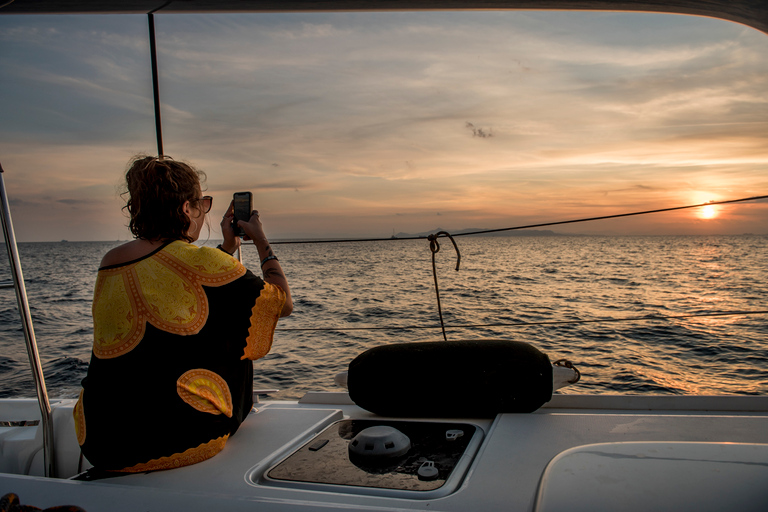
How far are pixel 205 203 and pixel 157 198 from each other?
167 mm

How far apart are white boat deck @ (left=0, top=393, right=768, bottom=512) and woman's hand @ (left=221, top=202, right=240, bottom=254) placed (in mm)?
635

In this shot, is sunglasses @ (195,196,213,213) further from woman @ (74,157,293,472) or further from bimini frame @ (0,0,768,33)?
bimini frame @ (0,0,768,33)

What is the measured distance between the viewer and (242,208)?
1.75 metres

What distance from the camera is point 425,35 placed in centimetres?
258

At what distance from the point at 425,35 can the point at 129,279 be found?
1.89 metres

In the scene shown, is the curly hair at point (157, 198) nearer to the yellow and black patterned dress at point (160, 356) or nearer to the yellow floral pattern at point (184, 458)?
the yellow and black patterned dress at point (160, 356)

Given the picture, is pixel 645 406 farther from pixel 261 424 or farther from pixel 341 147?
pixel 341 147

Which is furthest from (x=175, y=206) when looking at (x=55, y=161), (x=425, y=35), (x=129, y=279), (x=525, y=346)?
(x=55, y=161)

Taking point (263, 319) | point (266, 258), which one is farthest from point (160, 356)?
point (266, 258)

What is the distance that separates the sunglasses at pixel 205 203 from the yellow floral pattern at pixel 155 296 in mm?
190

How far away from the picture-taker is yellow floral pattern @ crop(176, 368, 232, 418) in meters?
1.39

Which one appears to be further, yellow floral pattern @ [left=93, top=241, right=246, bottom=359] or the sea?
the sea

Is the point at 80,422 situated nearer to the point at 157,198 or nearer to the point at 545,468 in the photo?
the point at 157,198

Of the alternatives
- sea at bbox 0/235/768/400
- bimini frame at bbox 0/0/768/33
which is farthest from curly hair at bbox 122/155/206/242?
sea at bbox 0/235/768/400
